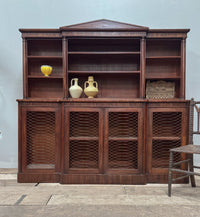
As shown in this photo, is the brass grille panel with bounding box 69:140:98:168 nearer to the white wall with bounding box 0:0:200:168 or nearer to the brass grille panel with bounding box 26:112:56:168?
the brass grille panel with bounding box 26:112:56:168

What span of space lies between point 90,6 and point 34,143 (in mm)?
2078

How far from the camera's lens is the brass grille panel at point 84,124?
2.29 meters

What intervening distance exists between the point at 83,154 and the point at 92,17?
6.36 ft

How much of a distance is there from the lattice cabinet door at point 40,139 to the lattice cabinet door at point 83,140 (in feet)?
0.43

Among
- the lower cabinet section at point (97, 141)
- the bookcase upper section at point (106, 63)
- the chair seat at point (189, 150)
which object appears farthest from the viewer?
the bookcase upper section at point (106, 63)

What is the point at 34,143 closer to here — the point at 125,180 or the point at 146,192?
the point at 125,180

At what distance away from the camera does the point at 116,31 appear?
2258mm

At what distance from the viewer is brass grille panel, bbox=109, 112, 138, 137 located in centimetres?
229

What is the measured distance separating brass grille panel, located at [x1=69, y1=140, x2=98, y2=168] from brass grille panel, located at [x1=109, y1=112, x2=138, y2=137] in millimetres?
305

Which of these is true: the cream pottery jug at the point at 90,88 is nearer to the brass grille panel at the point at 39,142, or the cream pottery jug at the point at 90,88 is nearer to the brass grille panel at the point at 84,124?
the brass grille panel at the point at 84,124

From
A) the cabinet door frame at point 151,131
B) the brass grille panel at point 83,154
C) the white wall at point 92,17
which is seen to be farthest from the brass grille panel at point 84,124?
the white wall at point 92,17

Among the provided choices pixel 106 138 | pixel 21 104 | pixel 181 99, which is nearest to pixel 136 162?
pixel 106 138

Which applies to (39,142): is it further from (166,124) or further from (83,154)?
(166,124)

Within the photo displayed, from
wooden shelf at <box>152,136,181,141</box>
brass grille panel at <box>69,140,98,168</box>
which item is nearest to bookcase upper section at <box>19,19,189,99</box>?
wooden shelf at <box>152,136,181,141</box>
